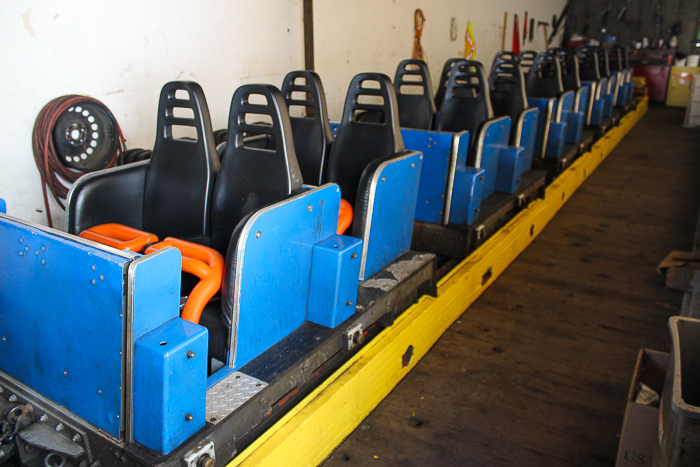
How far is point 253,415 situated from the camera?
141 centimetres

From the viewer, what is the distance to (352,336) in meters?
1.81

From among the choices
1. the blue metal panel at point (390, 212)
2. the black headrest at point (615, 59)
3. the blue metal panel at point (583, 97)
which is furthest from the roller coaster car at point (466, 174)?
the black headrest at point (615, 59)

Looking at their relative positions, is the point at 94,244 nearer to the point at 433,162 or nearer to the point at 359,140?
the point at 359,140

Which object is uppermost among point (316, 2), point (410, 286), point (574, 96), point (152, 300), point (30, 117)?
point (316, 2)

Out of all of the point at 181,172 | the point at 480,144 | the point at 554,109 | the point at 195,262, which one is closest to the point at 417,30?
the point at 554,109

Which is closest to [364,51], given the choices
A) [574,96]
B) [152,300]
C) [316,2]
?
[316,2]

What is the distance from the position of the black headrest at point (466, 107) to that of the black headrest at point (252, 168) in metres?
1.84

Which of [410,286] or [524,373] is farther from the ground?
[410,286]

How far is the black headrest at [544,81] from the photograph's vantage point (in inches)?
195

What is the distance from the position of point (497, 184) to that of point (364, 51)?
1.89 m

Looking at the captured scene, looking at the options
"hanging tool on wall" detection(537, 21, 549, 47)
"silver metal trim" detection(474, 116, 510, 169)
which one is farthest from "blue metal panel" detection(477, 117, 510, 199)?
"hanging tool on wall" detection(537, 21, 549, 47)

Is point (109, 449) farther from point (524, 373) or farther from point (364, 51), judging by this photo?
point (364, 51)

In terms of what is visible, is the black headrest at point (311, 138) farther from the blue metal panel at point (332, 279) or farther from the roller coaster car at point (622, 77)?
the roller coaster car at point (622, 77)

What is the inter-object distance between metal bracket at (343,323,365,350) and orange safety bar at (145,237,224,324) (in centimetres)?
50
